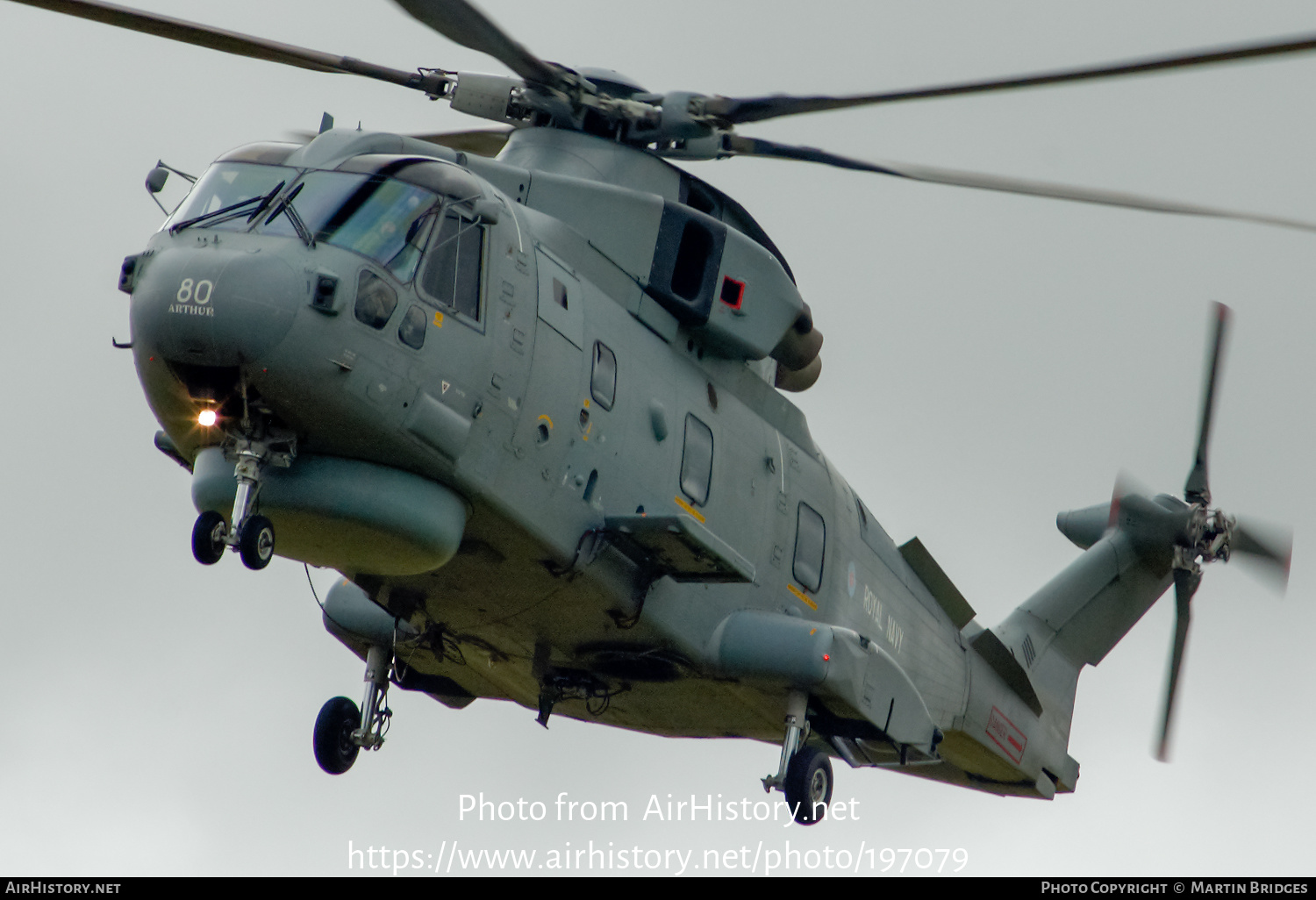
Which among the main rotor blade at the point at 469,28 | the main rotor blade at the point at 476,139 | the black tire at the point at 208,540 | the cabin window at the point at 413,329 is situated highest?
the main rotor blade at the point at 476,139

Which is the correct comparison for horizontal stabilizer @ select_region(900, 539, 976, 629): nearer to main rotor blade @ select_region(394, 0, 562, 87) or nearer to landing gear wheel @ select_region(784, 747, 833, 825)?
landing gear wheel @ select_region(784, 747, 833, 825)

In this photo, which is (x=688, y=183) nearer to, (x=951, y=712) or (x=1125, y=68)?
(x=1125, y=68)

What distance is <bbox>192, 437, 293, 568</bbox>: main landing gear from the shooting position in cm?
1369

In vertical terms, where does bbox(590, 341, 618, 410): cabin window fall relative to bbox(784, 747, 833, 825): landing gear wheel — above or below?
above

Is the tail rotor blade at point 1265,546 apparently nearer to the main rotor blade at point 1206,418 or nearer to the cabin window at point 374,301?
the main rotor blade at point 1206,418

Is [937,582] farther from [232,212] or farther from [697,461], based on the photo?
[232,212]

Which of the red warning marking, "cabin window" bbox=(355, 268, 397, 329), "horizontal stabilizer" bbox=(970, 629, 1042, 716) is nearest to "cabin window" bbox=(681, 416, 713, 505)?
"cabin window" bbox=(355, 268, 397, 329)

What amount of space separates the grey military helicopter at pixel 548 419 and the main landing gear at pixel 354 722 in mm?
28

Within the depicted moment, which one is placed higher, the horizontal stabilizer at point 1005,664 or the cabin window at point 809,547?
the horizontal stabilizer at point 1005,664

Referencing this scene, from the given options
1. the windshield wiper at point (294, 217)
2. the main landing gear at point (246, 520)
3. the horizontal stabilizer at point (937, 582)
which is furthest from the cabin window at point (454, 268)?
the horizontal stabilizer at point (937, 582)

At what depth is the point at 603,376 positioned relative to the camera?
52.8 feet

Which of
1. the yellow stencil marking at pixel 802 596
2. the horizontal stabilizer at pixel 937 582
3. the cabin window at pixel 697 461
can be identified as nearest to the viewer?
the cabin window at pixel 697 461

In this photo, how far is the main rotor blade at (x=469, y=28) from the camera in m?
14.6

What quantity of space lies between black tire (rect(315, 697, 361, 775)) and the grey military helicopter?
33 mm
